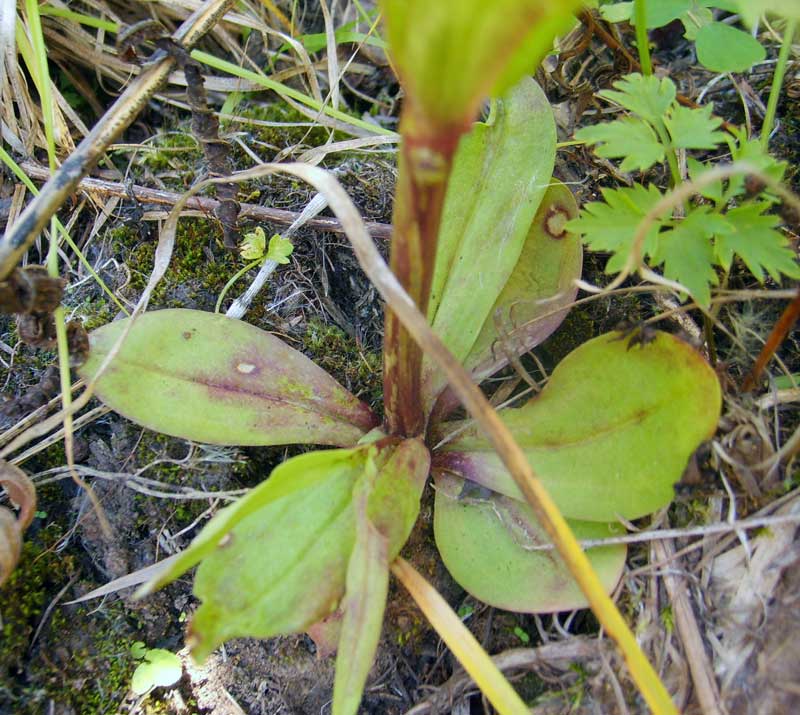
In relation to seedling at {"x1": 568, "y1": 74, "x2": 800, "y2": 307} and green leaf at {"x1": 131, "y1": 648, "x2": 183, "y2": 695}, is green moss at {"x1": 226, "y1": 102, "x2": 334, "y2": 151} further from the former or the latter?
green leaf at {"x1": 131, "y1": 648, "x2": 183, "y2": 695}

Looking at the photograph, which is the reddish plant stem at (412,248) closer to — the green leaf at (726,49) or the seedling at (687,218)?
the seedling at (687,218)

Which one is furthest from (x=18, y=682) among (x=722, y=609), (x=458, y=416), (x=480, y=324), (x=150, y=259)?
(x=722, y=609)

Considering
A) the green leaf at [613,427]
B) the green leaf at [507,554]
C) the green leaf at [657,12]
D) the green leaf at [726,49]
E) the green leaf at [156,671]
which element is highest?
the green leaf at [657,12]

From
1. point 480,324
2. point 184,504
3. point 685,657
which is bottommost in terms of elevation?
point 685,657

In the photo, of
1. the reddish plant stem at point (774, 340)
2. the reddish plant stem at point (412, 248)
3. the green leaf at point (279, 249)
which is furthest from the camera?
the green leaf at point (279, 249)

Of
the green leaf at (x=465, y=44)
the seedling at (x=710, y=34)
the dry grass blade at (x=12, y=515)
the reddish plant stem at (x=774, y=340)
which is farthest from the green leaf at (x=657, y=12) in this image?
the dry grass blade at (x=12, y=515)

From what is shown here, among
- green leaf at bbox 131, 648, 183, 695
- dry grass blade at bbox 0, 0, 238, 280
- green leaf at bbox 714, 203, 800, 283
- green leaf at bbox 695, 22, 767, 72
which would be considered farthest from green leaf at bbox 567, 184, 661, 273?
green leaf at bbox 131, 648, 183, 695

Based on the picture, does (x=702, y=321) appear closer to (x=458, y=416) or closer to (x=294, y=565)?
(x=458, y=416)

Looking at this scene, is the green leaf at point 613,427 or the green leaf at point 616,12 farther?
the green leaf at point 616,12
